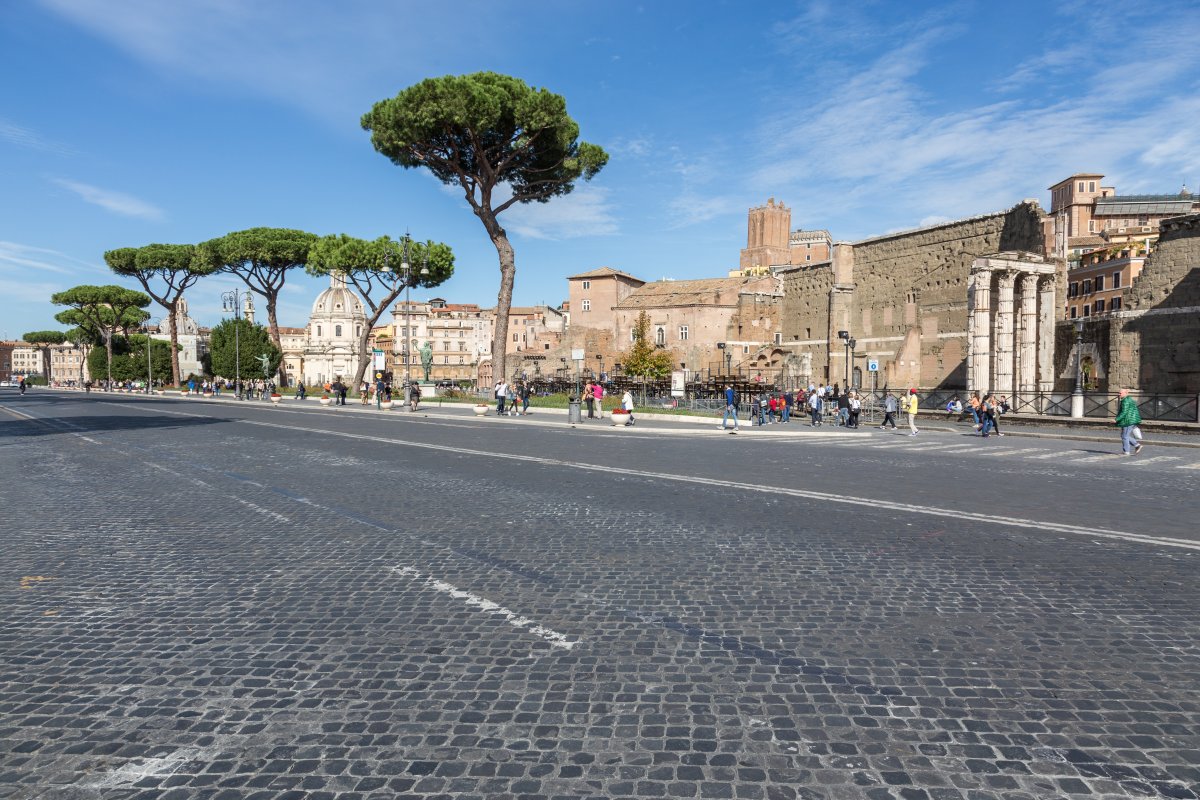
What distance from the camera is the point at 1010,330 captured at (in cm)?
2919

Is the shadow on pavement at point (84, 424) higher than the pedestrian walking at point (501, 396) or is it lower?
lower

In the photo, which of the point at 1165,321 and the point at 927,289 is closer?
the point at 1165,321

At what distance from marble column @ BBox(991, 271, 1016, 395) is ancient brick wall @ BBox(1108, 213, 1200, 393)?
6.05 metres

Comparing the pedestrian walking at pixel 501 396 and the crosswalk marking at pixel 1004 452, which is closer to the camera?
the crosswalk marking at pixel 1004 452

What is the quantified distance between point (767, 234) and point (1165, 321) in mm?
86009

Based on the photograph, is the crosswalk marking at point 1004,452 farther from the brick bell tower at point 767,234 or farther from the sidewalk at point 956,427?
the brick bell tower at point 767,234

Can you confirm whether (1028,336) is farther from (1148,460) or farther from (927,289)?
(1148,460)

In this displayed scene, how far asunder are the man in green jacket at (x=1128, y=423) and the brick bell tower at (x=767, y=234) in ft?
322

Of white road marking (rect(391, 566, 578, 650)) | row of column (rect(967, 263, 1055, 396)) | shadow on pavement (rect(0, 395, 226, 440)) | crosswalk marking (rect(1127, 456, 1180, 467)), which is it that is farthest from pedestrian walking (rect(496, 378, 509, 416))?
white road marking (rect(391, 566, 578, 650))

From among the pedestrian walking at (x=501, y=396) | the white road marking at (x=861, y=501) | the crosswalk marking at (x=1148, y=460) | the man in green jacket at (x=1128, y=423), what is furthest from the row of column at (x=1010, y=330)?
the white road marking at (x=861, y=501)

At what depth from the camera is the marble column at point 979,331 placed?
28328mm

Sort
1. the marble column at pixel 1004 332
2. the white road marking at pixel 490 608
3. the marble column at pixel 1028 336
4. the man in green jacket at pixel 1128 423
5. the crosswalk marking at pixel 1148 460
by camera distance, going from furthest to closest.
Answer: the marble column at pixel 1028 336
the marble column at pixel 1004 332
the man in green jacket at pixel 1128 423
the crosswalk marking at pixel 1148 460
the white road marking at pixel 490 608

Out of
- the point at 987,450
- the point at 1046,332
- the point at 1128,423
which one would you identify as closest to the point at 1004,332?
the point at 1046,332

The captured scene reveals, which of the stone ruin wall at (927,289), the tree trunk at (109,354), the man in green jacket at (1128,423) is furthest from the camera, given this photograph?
the tree trunk at (109,354)
